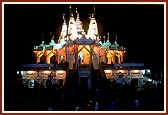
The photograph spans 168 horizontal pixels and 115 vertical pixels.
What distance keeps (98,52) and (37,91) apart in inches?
245

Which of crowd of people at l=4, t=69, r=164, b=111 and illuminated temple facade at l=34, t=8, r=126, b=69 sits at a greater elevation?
illuminated temple facade at l=34, t=8, r=126, b=69

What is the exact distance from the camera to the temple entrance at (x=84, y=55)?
47.5ft

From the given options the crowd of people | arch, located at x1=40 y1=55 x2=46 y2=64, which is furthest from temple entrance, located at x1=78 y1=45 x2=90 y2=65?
the crowd of people

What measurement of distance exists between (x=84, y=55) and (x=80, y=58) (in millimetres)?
374

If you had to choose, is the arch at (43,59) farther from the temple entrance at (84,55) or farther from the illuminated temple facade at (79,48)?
the temple entrance at (84,55)

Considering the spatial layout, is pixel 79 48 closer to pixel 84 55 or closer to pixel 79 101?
pixel 84 55

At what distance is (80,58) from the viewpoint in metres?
14.8

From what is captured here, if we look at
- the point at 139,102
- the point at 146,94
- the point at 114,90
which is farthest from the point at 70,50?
the point at 139,102

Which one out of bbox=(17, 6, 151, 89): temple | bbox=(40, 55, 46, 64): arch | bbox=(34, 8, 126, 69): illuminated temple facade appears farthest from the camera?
bbox=(40, 55, 46, 64): arch

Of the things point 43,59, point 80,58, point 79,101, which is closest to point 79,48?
point 80,58

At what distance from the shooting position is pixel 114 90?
9.07 metres

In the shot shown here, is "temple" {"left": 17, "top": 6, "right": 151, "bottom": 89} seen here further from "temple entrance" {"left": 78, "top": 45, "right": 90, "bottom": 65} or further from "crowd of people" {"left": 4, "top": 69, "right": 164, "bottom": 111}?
"crowd of people" {"left": 4, "top": 69, "right": 164, "bottom": 111}

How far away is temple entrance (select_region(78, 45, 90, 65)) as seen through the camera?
14.5m

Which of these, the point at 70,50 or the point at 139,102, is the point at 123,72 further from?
the point at 139,102
